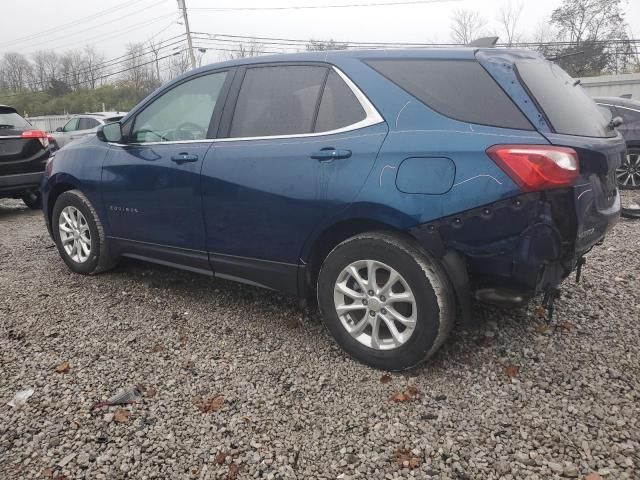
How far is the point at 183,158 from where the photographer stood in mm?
3424

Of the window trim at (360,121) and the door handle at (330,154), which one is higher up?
the window trim at (360,121)

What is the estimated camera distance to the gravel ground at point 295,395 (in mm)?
2154

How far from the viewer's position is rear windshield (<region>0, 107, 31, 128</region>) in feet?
24.2

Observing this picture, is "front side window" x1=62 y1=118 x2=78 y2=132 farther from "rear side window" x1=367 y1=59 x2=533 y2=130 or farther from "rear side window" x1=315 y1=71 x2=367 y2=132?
"rear side window" x1=367 y1=59 x2=533 y2=130

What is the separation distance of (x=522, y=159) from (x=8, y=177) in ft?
23.6

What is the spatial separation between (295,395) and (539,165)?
1.65m

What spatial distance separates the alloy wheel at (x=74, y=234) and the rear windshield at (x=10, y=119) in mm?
3888

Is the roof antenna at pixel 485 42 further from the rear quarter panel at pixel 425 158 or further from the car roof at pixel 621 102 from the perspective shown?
the car roof at pixel 621 102

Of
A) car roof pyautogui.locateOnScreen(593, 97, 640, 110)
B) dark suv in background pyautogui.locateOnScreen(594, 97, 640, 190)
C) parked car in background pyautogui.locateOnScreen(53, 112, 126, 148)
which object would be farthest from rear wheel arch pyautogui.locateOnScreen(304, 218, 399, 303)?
parked car in background pyautogui.locateOnScreen(53, 112, 126, 148)

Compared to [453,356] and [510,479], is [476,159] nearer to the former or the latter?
[453,356]

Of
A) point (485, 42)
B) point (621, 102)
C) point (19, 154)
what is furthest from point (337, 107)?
point (621, 102)

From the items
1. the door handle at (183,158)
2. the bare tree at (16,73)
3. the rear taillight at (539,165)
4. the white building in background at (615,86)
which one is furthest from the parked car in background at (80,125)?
the bare tree at (16,73)

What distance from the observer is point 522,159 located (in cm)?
230

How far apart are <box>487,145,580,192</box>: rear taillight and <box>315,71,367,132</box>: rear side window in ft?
2.74
